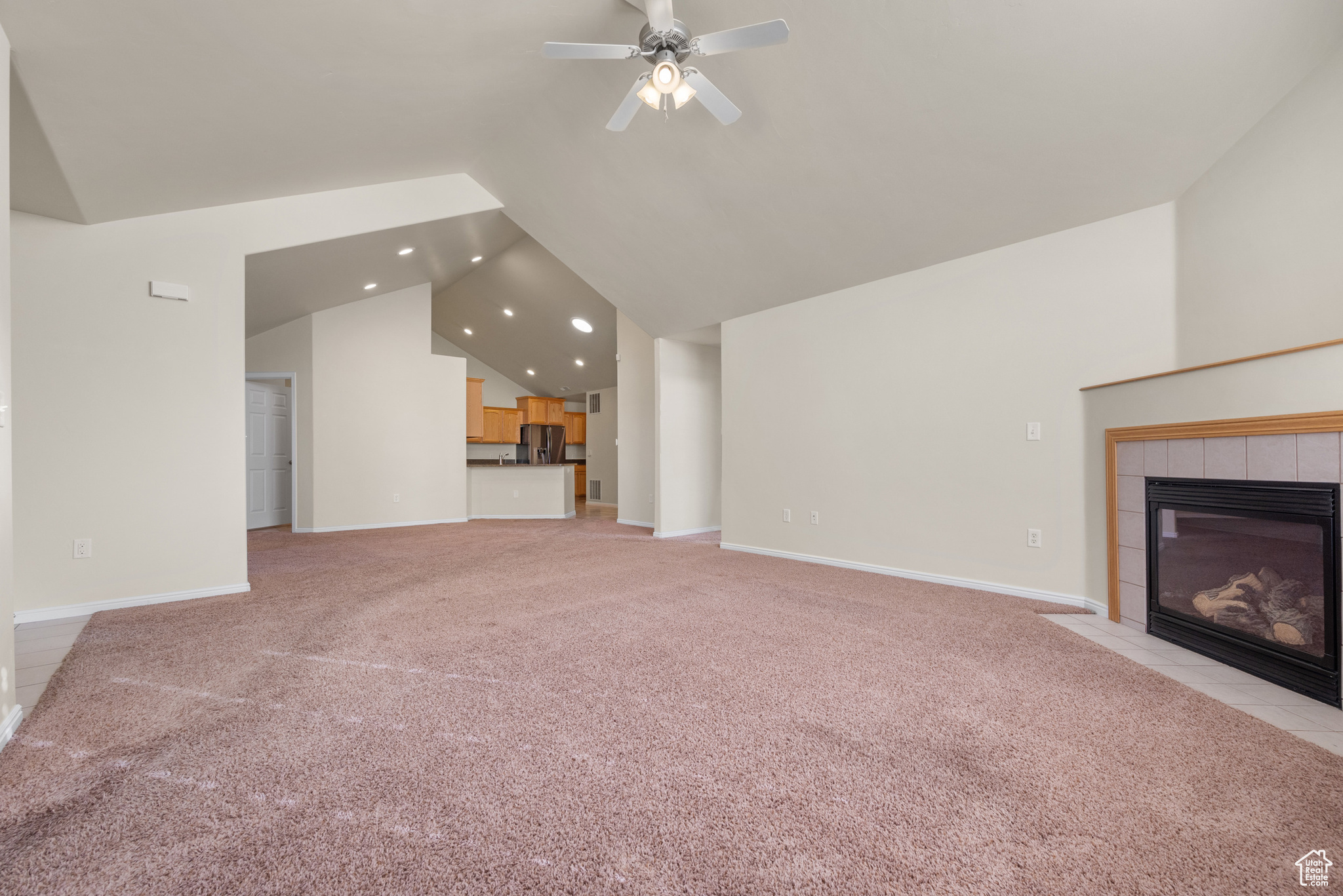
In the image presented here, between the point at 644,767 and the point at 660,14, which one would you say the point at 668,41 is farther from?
the point at 644,767

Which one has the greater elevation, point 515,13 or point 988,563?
point 515,13

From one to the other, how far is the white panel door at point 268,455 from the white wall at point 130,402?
3.75 metres

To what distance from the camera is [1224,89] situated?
242 centimetres

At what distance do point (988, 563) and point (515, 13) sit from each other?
4.17m

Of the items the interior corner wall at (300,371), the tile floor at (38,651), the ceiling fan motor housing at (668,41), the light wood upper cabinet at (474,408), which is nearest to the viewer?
the tile floor at (38,651)

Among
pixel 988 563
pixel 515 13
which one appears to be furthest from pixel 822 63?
pixel 988 563

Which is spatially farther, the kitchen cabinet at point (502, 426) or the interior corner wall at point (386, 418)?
the kitchen cabinet at point (502, 426)

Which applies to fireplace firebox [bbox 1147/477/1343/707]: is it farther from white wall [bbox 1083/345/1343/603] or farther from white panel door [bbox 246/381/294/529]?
white panel door [bbox 246/381/294/529]

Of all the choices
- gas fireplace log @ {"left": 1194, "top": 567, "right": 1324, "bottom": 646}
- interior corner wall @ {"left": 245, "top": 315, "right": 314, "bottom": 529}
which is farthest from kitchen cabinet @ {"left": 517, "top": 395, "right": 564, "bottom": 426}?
gas fireplace log @ {"left": 1194, "top": 567, "right": 1324, "bottom": 646}

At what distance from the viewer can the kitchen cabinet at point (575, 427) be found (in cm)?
1154

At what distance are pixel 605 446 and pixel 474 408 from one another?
2.38 metres

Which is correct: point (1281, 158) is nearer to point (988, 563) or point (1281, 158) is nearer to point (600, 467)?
point (988, 563)

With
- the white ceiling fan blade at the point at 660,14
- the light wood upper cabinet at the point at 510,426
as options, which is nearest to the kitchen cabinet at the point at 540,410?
the light wood upper cabinet at the point at 510,426

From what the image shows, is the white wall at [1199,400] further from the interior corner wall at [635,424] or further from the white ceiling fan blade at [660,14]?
the interior corner wall at [635,424]
